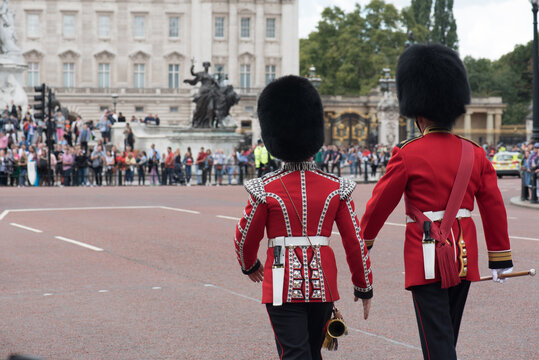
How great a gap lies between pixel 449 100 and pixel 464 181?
1.66 ft

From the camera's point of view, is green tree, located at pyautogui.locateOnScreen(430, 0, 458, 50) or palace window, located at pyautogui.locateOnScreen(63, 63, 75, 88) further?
green tree, located at pyautogui.locateOnScreen(430, 0, 458, 50)

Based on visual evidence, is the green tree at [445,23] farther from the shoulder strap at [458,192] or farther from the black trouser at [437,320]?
the black trouser at [437,320]

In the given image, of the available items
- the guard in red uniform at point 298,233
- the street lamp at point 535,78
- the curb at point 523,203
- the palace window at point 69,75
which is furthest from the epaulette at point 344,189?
the palace window at point 69,75

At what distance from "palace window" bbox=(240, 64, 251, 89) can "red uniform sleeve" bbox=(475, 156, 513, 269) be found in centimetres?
7749

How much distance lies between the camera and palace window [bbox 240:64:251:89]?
82000 mm

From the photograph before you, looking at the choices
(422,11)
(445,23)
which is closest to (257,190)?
(445,23)

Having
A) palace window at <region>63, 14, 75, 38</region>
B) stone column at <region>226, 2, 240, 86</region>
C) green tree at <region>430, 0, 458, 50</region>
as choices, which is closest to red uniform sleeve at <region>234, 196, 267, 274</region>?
stone column at <region>226, 2, 240, 86</region>

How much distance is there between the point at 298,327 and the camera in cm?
430

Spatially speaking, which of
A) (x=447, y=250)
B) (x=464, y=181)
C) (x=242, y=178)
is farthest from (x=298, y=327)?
(x=242, y=178)

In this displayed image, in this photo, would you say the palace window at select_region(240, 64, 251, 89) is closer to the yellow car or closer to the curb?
the yellow car

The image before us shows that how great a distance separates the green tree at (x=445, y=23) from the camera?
9094 centimetres

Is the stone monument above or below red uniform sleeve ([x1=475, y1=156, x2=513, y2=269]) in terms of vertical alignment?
above

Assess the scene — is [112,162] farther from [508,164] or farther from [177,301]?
[177,301]

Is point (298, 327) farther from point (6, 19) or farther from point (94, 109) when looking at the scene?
point (94, 109)
